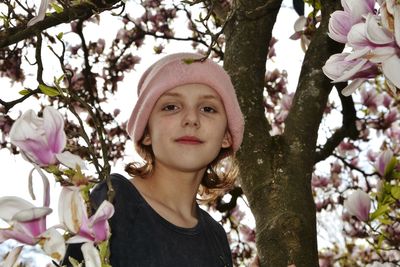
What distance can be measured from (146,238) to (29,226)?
0.92 meters

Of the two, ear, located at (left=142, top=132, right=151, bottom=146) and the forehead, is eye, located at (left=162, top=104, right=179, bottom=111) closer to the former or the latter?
the forehead

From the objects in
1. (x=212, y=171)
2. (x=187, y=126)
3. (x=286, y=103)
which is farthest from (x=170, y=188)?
(x=286, y=103)

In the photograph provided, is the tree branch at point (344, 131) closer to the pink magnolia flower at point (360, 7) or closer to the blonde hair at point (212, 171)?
the blonde hair at point (212, 171)

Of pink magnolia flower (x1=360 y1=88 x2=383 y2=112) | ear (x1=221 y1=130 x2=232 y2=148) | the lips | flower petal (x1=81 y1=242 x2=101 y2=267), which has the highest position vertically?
pink magnolia flower (x1=360 y1=88 x2=383 y2=112)

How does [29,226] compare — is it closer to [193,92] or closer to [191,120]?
[191,120]

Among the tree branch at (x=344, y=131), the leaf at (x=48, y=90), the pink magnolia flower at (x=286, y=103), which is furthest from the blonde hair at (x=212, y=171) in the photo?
the pink magnolia flower at (x=286, y=103)

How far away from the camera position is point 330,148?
2.66 m

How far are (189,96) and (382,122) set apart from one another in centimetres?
255

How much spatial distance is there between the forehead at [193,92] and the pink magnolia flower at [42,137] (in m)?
1.04

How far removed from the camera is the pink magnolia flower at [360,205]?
7.31 feet

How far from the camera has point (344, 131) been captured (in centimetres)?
271

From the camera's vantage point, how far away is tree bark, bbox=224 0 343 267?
5.71 feet

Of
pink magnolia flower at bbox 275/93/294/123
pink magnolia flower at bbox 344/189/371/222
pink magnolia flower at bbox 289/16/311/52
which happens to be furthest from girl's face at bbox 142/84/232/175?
pink magnolia flower at bbox 275/93/294/123

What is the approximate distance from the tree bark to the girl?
135 millimetres
